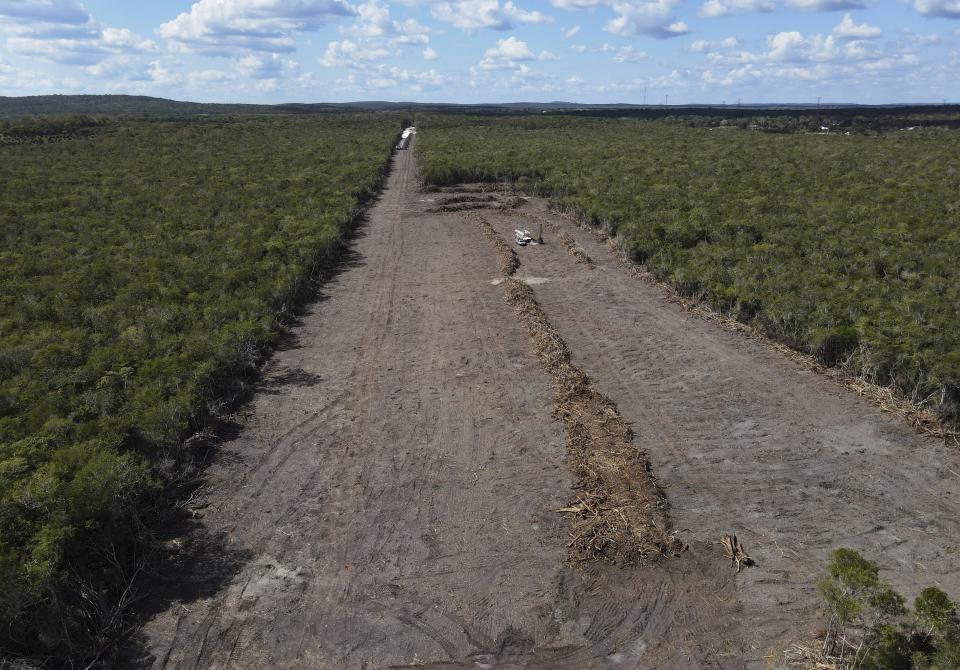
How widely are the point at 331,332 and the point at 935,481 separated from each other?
11.3m

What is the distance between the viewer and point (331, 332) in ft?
45.3

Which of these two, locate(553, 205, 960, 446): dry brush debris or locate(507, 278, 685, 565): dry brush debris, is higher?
locate(553, 205, 960, 446): dry brush debris

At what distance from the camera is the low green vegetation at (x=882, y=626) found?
4.91 metres

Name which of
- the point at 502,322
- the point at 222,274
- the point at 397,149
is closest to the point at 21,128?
the point at 397,149

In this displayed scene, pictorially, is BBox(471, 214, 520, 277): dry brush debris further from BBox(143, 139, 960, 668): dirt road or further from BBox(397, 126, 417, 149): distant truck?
BBox(397, 126, 417, 149): distant truck

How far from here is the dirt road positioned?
227 inches

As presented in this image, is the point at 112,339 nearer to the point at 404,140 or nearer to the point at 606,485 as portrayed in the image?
the point at 606,485

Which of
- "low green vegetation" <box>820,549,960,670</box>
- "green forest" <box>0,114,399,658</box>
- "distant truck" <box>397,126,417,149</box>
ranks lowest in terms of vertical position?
"low green vegetation" <box>820,549,960,670</box>

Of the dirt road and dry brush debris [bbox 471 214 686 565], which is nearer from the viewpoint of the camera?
the dirt road

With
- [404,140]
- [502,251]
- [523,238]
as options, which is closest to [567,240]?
[523,238]

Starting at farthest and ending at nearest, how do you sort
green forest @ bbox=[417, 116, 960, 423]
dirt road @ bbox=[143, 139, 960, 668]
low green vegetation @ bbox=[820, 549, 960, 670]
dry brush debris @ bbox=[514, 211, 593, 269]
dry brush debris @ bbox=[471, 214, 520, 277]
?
1. dry brush debris @ bbox=[514, 211, 593, 269]
2. dry brush debris @ bbox=[471, 214, 520, 277]
3. green forest @ bbox=[417, 116, 960, 423]
4. dirt road @ bbox=[143, 139, 960, 668]
5. low green vegetation @ bbox=[820, 549, 960, 670]

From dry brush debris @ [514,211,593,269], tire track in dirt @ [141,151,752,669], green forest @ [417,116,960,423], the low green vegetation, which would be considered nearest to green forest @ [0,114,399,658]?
tire track in dirt @ [141,151,752,669]

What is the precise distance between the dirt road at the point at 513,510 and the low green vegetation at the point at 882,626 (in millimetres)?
447

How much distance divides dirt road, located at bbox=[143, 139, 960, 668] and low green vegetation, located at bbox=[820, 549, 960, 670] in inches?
17.6
